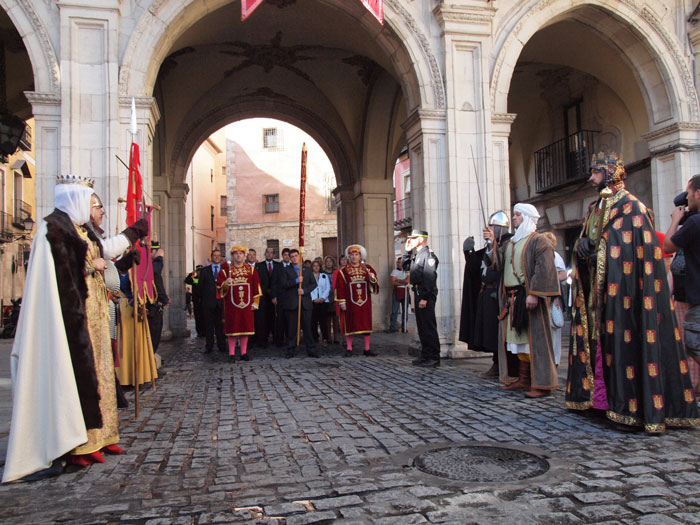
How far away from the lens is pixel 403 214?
30859 mm

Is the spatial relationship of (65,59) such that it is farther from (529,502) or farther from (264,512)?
(529,502)

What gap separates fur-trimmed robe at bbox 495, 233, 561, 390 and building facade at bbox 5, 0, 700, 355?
3038 mm

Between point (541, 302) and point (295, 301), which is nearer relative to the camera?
point (541, 302)

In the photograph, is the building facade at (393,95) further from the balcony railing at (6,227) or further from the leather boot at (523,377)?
the balcony railing at (6,227)

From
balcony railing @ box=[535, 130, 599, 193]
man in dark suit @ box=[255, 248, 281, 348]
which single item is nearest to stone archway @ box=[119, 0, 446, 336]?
man in dark suit @ box=[255, 248, 281, 348]

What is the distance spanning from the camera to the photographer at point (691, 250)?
443 centimetres

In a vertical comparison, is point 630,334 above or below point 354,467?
above

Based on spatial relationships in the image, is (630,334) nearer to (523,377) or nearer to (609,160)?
(609,160)

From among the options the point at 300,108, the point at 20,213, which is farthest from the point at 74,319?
the point at 20,213

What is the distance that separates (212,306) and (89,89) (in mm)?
4004

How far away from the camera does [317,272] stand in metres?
12.1

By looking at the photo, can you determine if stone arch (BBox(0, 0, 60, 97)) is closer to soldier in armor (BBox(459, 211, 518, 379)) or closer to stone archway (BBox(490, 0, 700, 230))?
soldier in armor (BBox(459, 211, 518, 379))

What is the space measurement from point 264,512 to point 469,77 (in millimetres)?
8246

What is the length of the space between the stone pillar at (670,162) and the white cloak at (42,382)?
10.3m
